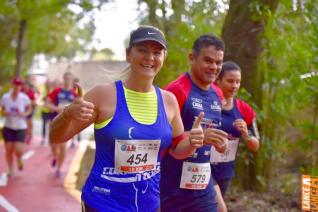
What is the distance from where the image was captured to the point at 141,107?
3.19 m

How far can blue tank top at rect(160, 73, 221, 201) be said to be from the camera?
13.5 ft

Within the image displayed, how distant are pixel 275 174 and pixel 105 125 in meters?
5.98

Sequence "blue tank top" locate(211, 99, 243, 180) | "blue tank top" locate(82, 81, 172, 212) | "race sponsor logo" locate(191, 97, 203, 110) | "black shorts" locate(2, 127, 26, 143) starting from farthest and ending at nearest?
"black shorts" locate(2, 127, 26, 143) < "blue tank top" locate(211, 99, 243, 180) < "race sponsor logo" locate(191, 97, 203, 110) < "blue tank top" locate(82, 81, 172, 212)

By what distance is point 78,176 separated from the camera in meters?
9.41

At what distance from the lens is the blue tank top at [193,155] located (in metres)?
4.11

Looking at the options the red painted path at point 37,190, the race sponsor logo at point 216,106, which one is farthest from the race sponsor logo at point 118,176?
→ the red painted path at point 37,190

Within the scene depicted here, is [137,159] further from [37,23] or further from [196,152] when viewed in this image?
[37,23]

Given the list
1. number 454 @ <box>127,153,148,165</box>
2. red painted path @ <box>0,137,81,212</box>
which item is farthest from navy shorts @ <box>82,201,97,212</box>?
red painted path @ <box>0,137,81,212</box>

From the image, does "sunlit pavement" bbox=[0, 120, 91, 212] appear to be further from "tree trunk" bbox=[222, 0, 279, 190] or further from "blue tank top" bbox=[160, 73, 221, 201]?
"blue tank top" bbox=[160, 73, 221, 201]

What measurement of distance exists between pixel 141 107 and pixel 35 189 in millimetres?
5553

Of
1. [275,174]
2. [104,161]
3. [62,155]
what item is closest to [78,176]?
[62,155]

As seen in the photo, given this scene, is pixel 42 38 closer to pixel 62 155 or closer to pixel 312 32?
pixel 62 155

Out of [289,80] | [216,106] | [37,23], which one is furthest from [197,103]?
[37,23]

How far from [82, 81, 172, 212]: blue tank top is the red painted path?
388cm
